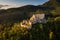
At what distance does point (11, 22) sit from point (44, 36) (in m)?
7.89

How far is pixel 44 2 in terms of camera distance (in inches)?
2463

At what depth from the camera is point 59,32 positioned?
35.3 m

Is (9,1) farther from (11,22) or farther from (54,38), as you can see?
(54,38)

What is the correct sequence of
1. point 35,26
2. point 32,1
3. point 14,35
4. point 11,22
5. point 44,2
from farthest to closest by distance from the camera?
point 32,1 < point 44,2 < point 11,22 < point 35,26 < point 14,35

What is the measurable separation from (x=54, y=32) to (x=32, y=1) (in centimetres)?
3316

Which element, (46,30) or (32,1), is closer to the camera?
(46,30)

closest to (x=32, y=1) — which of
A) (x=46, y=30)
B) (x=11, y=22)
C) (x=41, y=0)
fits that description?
(x=41, y=0)

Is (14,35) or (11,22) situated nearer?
(14,35)

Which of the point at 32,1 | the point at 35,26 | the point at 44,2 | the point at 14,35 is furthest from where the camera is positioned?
the point at 32,1

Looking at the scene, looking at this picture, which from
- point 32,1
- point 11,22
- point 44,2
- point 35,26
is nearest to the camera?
point 35,26

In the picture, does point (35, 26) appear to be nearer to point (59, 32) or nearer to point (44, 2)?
point (59, 32)

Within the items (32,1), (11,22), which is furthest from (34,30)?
(32,1)

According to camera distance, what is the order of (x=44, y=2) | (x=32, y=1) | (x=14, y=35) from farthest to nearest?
1. (x=32, y=1)
2. (x=44, y=2)
3. (x=14, y=35)

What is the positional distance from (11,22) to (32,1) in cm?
2817
